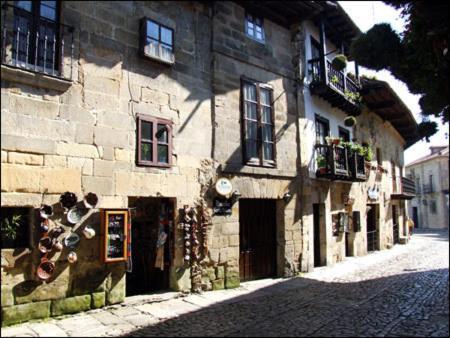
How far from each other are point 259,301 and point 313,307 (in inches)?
39.1

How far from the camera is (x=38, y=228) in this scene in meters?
5.80

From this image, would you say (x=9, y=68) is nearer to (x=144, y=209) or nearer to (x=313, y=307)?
(x=144, y=209)

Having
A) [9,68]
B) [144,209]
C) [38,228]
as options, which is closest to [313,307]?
[144,209]

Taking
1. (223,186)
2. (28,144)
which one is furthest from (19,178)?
(223,186)

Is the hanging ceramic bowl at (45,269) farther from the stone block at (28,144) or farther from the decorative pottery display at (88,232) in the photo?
the stone block at (28,144)

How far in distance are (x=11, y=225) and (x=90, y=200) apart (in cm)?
115

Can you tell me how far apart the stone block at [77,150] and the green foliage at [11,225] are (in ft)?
3.67

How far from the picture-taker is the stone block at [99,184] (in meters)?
6.38

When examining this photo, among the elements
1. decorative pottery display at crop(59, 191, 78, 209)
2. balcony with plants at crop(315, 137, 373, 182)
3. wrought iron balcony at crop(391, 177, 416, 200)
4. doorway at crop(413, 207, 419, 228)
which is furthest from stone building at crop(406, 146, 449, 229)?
decorative pottery display at crop(59, 191, 78, 209)

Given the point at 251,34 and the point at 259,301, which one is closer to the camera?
the point at 259,301

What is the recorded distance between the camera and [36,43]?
5.94 metres

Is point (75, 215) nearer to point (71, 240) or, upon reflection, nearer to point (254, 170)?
point (71, 240)

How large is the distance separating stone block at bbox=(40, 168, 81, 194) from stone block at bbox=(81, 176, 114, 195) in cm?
12

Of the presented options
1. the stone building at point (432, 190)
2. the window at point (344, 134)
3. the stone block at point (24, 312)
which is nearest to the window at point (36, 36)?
the stone block at point (24, 312)
